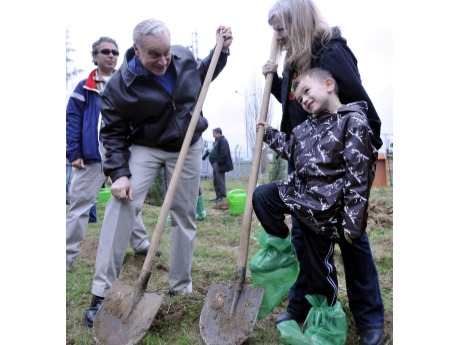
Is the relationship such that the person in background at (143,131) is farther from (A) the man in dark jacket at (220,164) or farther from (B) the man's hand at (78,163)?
(A) the man in dark jacket at (220,164)

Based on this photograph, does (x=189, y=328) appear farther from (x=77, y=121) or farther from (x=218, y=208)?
(x=218, y=208)

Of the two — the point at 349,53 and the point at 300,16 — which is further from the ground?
the point at 300,16

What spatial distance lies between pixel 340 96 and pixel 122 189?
140 centimetres

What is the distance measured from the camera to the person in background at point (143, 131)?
2.72m

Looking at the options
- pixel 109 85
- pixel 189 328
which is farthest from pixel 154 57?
pixel 189 328

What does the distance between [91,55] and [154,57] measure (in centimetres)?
158

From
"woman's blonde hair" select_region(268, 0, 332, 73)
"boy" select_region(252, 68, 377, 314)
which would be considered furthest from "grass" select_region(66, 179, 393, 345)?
"woman's blonde hair" select_region(268, 0, 332, 73)

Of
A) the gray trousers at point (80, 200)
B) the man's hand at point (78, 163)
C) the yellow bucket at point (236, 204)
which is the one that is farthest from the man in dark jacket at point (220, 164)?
the man's hand at point (78, 163)

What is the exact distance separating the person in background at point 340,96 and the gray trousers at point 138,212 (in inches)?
30.5

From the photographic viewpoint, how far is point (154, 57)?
8.85 feet

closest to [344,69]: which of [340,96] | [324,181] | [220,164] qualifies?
[340,96]

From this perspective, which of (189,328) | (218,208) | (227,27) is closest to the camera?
(189,328)

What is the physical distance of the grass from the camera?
8.30 feet

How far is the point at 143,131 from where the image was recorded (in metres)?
2.88
